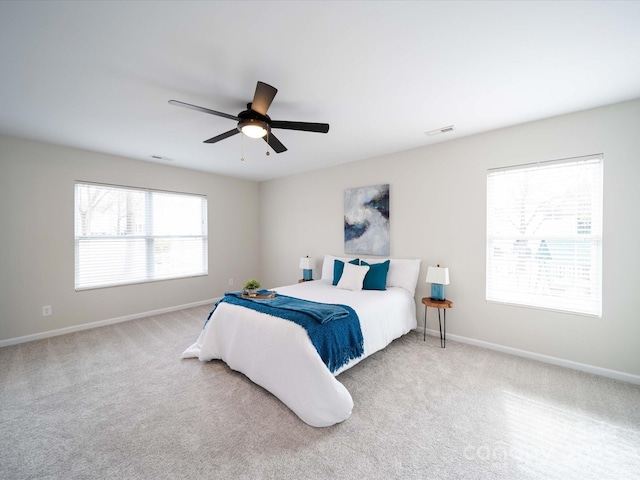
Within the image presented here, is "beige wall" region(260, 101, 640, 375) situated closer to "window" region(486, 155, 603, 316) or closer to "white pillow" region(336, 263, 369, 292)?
"window" region(486, 155, 603, 316)

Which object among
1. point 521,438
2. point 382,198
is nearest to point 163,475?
point 521,438

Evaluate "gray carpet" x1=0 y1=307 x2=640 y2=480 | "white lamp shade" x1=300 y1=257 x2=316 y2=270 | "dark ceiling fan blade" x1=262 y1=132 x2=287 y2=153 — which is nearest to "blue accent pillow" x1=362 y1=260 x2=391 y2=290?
"gray carpet" x1=0 y1=307 x2=640 y2=480


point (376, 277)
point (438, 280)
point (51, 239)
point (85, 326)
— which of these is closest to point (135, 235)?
point (51, 239)

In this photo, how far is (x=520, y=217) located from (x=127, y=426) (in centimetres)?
407

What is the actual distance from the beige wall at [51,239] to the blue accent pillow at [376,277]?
338cm

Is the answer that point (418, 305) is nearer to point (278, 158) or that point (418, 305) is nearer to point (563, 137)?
point (563, 137)

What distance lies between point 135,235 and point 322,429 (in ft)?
13.4

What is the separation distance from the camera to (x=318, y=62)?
193cm

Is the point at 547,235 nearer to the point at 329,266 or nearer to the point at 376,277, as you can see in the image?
the point at 376,277

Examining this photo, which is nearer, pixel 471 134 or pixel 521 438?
pixel 521 438

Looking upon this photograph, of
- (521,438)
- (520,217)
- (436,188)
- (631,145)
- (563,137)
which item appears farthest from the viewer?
(436,188)

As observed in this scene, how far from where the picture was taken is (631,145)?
245 cm

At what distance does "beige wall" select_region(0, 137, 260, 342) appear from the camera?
130 inches

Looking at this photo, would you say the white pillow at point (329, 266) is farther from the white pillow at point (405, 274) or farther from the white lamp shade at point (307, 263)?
the white pillow at point (405, 274)
